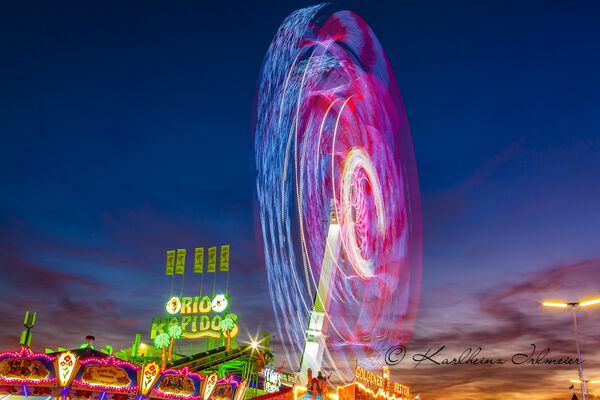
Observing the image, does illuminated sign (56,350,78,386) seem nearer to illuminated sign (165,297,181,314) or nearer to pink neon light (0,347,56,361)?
pink neon light (0,347,56,361)

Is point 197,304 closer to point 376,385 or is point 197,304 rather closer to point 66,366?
point 376,385

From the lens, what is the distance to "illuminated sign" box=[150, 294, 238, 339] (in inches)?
2628

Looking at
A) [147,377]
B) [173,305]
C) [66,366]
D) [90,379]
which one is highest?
[173,305]

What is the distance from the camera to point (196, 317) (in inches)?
2704

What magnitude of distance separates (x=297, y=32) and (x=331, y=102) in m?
6.20

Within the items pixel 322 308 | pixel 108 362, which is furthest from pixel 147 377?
pixel 322 308

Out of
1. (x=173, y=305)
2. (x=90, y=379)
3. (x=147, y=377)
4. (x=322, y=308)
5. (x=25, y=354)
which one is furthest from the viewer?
(x=173, y=305)

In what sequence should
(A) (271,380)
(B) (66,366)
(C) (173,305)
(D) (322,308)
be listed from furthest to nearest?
(C) (173,305) < (D) (322,308) < (A) (271,380) < (B) (66,366)

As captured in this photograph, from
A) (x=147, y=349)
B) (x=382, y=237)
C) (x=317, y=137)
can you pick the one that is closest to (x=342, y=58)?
(x=317, y=137)

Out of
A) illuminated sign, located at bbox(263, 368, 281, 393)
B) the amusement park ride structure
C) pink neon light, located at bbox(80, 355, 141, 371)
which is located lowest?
pink neon light, located at bbox(80, 355, 141, 371)

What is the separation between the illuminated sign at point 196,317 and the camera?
219 ft

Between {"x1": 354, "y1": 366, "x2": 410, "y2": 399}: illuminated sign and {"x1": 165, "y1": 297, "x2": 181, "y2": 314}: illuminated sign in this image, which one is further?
{"x1": 165, "y1": 297, "x2": 181, "y2": 314}: illuminated sign

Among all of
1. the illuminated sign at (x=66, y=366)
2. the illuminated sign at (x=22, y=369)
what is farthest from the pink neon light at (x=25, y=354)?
the illuminated sign at (x=66, y=366)

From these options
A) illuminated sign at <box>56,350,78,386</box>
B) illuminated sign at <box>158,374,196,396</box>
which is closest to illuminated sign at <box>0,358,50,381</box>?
illuminated sign at <box>56,350,78,386</box>
